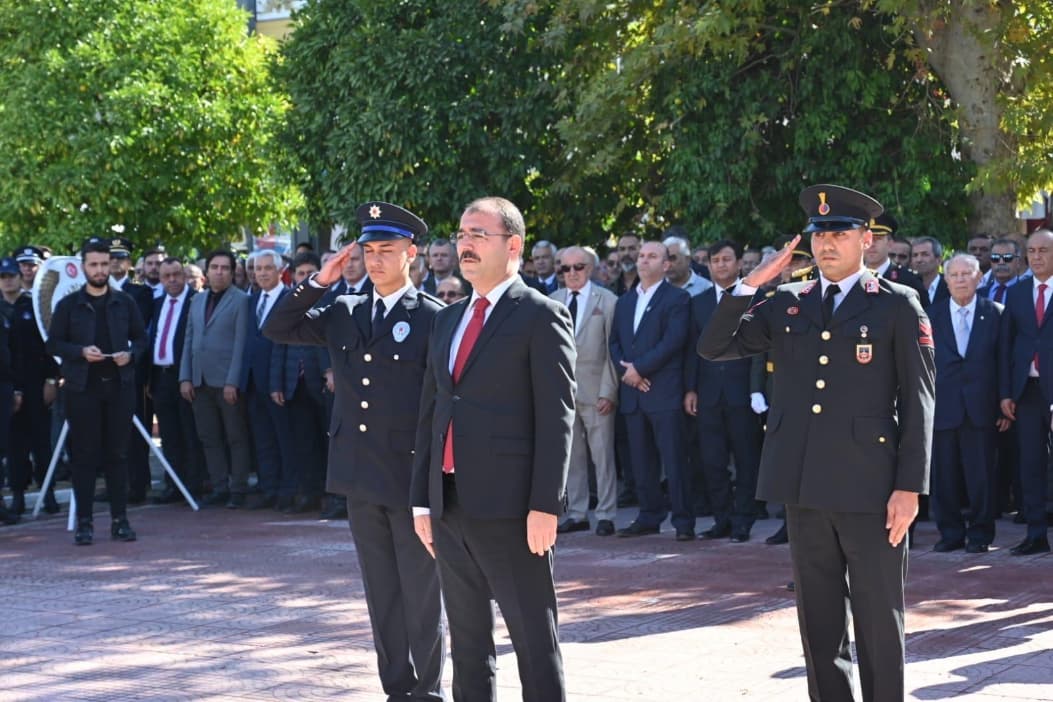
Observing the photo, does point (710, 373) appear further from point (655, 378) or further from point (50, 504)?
point (50, 504)

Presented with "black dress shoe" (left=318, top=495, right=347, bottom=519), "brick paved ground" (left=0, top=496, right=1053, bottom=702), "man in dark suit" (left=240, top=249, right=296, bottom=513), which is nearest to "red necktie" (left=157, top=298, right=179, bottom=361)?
"man in dark suit" (left=240, top=249, right=296, bottom=513)

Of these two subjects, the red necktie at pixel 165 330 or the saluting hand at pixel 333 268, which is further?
the red necktie at pixel 165 330

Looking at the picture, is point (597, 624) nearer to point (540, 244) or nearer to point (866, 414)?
point (866, 414)

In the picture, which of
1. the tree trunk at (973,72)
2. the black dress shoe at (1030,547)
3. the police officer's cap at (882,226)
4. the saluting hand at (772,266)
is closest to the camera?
the saluting hand at (772,266)

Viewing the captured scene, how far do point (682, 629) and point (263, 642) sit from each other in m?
2.23

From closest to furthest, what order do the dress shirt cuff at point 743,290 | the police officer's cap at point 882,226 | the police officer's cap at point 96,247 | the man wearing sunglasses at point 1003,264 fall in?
the dress shirt cuff at point 743,290 < the police officer's cap at point 882,226 < the police officer's cap at point 96,247 < the man wearing sunglasses at point 1003,264

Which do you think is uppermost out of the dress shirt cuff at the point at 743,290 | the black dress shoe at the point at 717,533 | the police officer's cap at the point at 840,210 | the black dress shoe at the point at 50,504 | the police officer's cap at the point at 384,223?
the police officer's cap at the point at 384,223

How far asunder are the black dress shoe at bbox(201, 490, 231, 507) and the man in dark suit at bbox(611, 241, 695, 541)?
13.9ft

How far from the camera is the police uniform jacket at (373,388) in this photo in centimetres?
651

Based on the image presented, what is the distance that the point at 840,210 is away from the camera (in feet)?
19.3

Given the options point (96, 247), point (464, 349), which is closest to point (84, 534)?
point (96, 247)

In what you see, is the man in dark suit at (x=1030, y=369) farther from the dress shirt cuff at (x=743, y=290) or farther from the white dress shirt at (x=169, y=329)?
the white dress shirt at (x=169, y=329)

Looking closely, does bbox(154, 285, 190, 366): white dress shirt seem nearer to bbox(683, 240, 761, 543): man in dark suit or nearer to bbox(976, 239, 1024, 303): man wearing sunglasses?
bbox(683, 240, 761, 543): man in dark suit

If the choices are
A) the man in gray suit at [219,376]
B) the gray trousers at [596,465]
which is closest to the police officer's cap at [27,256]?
the man in gray suit at [219,376]
